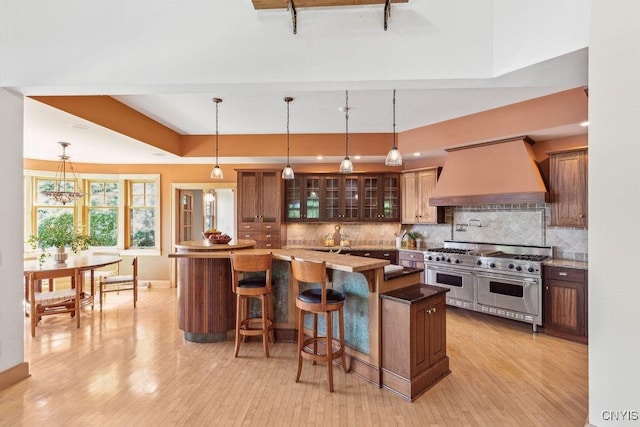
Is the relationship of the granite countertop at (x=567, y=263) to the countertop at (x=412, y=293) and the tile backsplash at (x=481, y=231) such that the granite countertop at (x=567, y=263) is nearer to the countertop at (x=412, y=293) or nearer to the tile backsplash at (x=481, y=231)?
the tile backsplash at (x=481, y=231)

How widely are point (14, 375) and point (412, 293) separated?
3653mm

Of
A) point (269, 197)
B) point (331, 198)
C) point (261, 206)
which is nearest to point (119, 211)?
point (261, 206)

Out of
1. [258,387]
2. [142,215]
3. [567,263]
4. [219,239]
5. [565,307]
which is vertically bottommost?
[258,387]

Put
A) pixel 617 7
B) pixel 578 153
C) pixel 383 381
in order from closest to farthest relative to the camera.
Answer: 1. pixel 617 7
2. pixel 383 381
3. pixel 578 153

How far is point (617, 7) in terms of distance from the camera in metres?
1.94

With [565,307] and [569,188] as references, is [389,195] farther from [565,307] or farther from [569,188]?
[565,307]

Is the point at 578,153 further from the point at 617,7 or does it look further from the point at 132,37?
the point at 132,37

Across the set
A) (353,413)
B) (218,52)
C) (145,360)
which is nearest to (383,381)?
(353,413)

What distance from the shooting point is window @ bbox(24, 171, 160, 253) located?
20.8 feet

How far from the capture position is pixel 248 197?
6.00 m

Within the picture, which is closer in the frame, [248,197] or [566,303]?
[566,303]

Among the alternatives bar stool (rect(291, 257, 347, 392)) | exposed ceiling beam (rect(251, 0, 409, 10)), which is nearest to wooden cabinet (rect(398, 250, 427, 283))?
bar stool (rect(291, 257, 347, 392))

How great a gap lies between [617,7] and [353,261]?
2517 mm

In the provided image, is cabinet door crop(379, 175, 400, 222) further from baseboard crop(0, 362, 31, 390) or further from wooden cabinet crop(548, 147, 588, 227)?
baseboard crop(0, 362, 31, 390)
